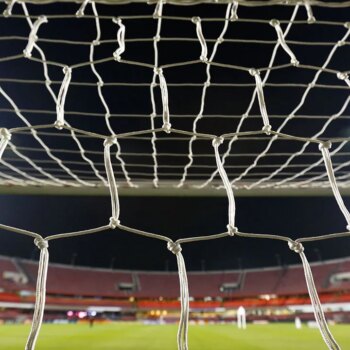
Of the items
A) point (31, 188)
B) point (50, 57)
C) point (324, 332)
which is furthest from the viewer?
point (50, 57)

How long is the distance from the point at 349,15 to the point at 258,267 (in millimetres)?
11462

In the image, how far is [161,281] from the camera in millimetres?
12086

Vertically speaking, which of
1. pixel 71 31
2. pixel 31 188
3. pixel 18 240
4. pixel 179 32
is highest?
pixel 18 240

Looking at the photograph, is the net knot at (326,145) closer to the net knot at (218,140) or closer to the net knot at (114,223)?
the net knot at (218,140)

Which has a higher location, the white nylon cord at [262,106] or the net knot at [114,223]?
the white nylon cord at [262,106]

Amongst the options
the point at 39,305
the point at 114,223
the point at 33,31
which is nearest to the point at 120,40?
the point at 33,31

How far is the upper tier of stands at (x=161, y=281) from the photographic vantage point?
1041cm

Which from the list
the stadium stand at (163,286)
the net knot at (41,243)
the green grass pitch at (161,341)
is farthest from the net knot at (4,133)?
the stadium stand at (163,286)

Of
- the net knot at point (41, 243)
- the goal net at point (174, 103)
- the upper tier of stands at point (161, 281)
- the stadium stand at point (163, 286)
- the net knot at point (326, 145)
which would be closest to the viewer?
the net knot at point (41, 243)

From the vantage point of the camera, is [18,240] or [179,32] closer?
[179,32]

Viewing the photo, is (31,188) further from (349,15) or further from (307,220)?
(307,220)

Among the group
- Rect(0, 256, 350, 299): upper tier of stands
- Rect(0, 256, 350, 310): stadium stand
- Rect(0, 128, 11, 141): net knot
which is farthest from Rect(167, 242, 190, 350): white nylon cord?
Rect(0, 256, 350, 299): upper tier of stands

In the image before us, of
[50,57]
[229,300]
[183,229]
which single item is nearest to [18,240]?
[183,229]

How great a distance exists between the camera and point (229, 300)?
11594 millimetres
